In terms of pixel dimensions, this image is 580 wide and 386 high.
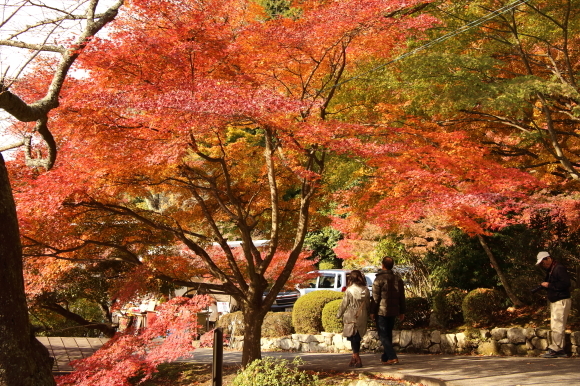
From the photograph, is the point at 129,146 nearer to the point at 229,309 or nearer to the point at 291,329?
the point at 291,329

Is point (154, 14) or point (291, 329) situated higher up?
point (154, 14)

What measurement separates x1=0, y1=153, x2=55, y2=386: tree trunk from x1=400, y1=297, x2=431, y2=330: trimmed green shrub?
8208 millimetres

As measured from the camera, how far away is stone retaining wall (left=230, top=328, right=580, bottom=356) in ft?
31.2

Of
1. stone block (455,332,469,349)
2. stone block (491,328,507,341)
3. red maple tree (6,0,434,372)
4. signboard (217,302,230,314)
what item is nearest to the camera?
red maple tree (6,0,434,372)

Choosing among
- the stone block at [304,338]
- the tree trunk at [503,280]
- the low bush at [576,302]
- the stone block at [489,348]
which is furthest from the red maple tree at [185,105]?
the low bush at [576,302]

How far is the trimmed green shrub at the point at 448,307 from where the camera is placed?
11398 millimetres

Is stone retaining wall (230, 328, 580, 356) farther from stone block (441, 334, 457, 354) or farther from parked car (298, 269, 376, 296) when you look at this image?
parked car (298, 269, 376, 296)

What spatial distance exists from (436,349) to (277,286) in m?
3.83

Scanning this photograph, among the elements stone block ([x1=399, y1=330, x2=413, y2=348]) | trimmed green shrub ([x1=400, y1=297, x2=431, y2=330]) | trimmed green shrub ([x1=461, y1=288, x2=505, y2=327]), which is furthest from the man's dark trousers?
trimmed green shrub ([x1=400, y1=297, x2=431, y2=330])

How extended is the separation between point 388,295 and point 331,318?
4721 millimetres

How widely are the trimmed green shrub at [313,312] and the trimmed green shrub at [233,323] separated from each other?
2.50 m

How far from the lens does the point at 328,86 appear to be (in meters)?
9.91

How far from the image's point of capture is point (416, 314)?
39.3 ft

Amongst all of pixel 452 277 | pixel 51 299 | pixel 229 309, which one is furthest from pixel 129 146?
pixel 229 309
